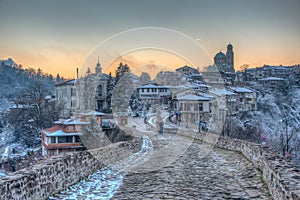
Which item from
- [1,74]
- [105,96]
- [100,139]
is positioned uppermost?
[1,74]

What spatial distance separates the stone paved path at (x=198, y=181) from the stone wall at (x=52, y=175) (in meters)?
1.02

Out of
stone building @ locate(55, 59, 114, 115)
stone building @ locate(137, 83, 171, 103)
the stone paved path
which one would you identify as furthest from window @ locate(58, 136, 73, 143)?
the stone paved path

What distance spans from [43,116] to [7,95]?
46340 millimetres

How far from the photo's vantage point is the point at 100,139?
71.4 feet

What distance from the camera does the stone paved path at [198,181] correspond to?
18.9 feet

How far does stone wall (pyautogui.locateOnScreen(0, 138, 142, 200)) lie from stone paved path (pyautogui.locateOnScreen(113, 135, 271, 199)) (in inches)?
40.3

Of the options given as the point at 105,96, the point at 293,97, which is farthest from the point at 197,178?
the point at 293,97

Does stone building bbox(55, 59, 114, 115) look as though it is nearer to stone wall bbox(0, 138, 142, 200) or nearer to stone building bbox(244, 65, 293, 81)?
stone wall bbox(0, 138, 142, 200)

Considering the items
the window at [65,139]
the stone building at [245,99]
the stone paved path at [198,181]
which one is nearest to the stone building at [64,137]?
the window at [65,139]

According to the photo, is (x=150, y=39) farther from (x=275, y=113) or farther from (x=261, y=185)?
(x=275, y=113)

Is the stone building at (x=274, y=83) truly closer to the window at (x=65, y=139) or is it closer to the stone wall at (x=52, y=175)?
the window at (x=65, y=139)

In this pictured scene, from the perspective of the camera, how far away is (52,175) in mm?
5645

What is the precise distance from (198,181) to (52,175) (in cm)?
323

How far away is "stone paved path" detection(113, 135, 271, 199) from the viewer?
5.76 metres
